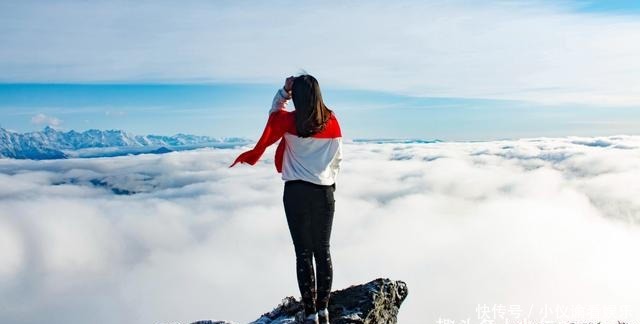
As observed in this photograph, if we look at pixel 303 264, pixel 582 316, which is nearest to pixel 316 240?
pixel 303 264

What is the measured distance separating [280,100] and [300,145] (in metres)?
0.55

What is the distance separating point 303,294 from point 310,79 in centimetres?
258

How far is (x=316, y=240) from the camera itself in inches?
247

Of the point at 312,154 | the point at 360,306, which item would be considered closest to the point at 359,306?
the point at 360,306

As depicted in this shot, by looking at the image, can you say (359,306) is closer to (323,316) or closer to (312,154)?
(323,316)

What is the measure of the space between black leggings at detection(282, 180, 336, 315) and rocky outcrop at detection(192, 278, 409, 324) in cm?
109

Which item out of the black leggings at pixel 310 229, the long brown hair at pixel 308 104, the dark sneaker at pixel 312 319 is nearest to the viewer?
the long brown hair at pixel 308 104

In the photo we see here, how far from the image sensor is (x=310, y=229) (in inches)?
A: 244

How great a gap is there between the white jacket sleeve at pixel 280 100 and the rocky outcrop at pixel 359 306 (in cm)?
299

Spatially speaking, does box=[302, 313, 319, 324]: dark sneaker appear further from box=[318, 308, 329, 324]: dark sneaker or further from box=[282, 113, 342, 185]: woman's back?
box=[282, 113, 342, 185]: woman's back

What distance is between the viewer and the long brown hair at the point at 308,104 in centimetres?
586

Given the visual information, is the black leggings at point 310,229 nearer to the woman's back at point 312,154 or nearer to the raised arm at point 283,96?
the woman's back at point 312,154

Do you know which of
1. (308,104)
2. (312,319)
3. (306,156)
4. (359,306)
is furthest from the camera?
(359,306)

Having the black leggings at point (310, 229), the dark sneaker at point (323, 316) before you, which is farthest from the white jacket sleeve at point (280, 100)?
the dark sneaker at point (323, 316)
